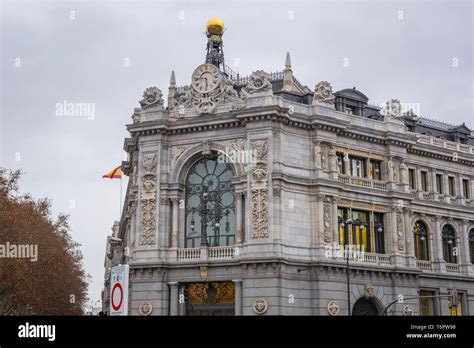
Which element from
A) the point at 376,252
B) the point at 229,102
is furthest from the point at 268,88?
the point at 376,252

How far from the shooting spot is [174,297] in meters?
48.1

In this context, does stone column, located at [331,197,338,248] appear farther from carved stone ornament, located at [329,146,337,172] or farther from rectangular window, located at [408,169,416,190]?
rectangular window, located at [408,169,416,190]

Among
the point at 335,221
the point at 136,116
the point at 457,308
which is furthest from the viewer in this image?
the point at 457,308

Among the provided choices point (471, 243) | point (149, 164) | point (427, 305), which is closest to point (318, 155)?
point (149, 164)

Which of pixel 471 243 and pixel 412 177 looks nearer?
pixel 412 177

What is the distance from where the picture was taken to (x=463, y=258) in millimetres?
59594

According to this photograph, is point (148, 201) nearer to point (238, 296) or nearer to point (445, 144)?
point (238, 296)

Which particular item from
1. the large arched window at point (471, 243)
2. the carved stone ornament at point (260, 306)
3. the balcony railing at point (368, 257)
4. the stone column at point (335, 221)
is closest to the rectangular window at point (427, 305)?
the balcony railing at point (368, 257)

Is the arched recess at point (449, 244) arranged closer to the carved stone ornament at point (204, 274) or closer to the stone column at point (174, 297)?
the carved stone ornament at point (204, 274)

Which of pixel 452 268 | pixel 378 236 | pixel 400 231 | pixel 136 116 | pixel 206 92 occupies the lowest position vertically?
pixel 452 268

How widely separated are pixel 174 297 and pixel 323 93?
1843 centimetres
